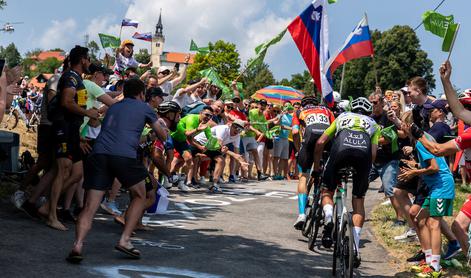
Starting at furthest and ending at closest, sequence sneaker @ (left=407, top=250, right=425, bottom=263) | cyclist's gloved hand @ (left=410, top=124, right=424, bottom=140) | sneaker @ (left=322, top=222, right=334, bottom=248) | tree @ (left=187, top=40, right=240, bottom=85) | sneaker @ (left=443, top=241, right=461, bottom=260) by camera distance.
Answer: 1. tree @ (left=187, top=40, right=240, bottom=85)
2. sneaker @ (left=407, top=250, right=425, bottom=263)
3. sneaker @ (left=443, top=241, right=461, bottom=260)
4. sneaker @ (left=322, top=222, right=334, bottom=248)
5. cyclist's gloved hand @ (left=410, top=124, right=424, bottom=140)

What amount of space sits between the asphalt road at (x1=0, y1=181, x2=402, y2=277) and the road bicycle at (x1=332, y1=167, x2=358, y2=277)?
45 centimetres

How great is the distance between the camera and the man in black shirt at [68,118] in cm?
800

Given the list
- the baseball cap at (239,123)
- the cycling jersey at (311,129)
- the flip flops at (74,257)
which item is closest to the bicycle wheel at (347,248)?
the flip flops at (74,257)

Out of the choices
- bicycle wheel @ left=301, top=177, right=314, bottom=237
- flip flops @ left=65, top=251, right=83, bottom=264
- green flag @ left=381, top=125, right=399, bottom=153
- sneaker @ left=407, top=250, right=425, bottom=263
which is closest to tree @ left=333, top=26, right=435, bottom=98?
green flag @ left=381, top=125, right=399, bottom=153

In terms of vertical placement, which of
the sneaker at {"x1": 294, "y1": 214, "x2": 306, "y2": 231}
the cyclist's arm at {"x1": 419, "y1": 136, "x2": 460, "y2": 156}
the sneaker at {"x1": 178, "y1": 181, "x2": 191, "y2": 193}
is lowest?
the sneaker at {"x1": 294, "y1": 214, "x2": 306, "y2": 231}

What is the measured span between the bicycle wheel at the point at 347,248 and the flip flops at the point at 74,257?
Result: 258 centimetres

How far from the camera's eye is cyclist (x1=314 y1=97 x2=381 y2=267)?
6895 millimetres

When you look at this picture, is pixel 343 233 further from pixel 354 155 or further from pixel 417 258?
pixel 417 258

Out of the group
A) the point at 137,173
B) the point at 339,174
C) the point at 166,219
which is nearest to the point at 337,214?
the point at 339,174

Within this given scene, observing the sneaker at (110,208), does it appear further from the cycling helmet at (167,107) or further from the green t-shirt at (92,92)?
the cycling helmet at (167,107)

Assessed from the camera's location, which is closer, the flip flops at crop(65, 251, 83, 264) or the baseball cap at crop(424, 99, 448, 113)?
the flip flops at crop(65, 251, 83, 264)

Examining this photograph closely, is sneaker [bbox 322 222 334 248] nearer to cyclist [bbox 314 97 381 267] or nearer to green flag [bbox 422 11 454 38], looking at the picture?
cyclist [bbox 314 97 381 267]

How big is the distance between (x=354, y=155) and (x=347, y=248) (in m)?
1.06

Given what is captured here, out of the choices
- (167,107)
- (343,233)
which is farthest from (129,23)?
(343,233)
